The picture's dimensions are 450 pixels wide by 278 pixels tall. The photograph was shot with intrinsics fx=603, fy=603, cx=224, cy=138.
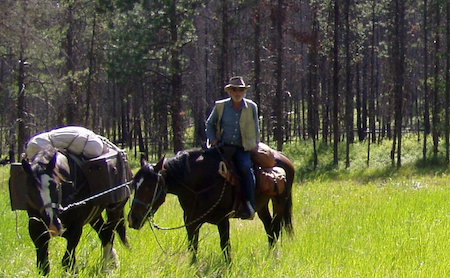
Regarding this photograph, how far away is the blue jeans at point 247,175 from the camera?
8.50 meters

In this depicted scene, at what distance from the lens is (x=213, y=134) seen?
884 centimetres

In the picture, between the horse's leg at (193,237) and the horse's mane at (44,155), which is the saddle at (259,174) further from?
the horse's mane at (44,155)

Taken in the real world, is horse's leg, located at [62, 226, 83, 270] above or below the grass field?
above

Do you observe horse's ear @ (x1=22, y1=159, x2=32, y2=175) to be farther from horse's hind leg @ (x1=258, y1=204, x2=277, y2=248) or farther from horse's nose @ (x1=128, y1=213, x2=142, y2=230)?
horse's hind leg @ (x1=258, y1=204, x2=277, y2=248)

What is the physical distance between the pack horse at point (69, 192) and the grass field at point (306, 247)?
210 mm

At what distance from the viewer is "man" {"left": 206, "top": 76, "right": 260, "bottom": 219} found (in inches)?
342

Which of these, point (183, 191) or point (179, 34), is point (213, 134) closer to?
point (183, 191)

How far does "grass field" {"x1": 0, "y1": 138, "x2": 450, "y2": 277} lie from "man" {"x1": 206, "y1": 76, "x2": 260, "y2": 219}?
4.06ft

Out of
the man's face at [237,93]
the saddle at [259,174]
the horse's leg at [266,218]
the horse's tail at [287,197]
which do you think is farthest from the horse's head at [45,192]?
the horse's tail at [287,197]

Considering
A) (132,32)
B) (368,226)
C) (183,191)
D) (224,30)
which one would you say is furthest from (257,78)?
(183,191)

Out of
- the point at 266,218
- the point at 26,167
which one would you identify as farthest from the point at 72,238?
the point at 266,218

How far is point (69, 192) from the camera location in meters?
7.24

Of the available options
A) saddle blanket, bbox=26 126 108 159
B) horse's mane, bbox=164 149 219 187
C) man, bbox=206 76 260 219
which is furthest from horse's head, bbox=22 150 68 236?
man, bbox=206 76 260 219

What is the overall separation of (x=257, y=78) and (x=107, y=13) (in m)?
8.82
